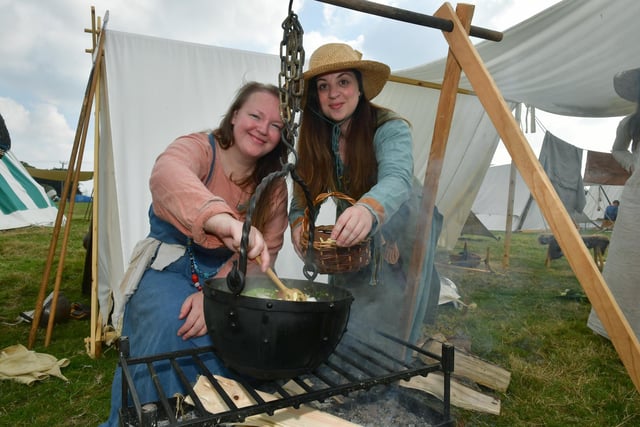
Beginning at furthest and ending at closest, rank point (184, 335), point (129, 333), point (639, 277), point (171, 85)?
1. point (171, 85)
2. point (639, 277)
3. point (129, 333)
4. point (184, 335)

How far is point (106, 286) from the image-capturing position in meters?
2.94

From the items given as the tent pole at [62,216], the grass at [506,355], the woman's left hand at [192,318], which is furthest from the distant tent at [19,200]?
the woman's left hand at [192,318]

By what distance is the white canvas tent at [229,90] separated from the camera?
2.74 m

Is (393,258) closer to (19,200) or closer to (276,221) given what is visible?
(276,221)

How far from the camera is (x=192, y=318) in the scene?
1.50 metres

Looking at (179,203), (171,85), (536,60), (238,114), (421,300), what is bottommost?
(421,300)

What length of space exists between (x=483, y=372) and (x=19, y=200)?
32.6 ft

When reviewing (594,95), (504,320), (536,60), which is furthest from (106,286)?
(594,95)

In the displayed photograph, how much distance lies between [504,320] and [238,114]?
2.92 metres

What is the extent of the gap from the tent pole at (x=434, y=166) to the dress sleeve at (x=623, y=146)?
1.80 meters

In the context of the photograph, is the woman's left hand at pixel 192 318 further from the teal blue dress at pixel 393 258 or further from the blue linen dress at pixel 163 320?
the teal blue dress at pixel 393 258

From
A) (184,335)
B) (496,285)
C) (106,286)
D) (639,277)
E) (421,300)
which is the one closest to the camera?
Answer: (184,335)

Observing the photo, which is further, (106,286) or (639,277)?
(106,286)

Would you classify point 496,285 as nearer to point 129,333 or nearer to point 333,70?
point 333,70
